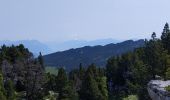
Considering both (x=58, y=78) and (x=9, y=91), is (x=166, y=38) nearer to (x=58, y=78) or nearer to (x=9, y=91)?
(x=58, y=78)

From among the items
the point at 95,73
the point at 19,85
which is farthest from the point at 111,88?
the point at 19,85

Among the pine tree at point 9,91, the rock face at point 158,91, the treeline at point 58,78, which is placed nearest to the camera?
the rock face at point 158,91

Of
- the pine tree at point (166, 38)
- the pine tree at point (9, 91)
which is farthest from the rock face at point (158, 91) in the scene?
the pine tree at point (166, 38)

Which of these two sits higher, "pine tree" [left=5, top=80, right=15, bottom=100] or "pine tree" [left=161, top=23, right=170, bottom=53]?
"pine tree" [left=161, top=23, right=170, bottom=53]

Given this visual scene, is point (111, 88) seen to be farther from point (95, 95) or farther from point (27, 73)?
point (27, 73)

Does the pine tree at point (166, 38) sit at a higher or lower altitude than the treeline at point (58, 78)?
higher

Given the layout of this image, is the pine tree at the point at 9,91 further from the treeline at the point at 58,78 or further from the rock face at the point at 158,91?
the rock face at the point at 158,91

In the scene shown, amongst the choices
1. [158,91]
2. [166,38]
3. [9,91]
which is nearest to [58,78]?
[9,91]

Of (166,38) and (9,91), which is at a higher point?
(166,38)

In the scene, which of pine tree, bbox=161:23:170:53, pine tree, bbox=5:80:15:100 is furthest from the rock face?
pine tree, bbox=161:23:170:53

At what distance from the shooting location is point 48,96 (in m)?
103

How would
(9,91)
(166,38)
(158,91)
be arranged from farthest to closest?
(166,38) < (9,91) < (158,91)

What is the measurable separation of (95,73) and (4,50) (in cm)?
2714

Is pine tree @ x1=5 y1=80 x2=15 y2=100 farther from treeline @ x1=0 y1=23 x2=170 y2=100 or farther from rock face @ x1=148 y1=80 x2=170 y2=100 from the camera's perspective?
rock face @ x1=148 y1=80 x2=170 y2=100
